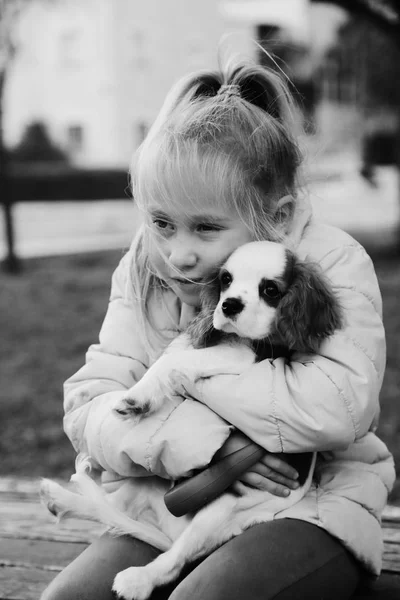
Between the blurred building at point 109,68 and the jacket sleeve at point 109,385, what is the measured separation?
40.5ft

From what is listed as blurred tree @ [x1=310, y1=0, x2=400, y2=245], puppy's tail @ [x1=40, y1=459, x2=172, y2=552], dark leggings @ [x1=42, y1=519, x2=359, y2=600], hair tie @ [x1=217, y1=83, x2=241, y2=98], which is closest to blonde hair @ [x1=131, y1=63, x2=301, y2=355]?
hair tie @ [x1=217, y1=83, x2=241, y2=98]

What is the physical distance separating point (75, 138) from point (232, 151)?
832 inches

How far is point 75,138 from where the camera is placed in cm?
2238

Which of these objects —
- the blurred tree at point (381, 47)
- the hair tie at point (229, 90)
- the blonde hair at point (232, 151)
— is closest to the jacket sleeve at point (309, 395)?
the blonde hair at point (232, 151)

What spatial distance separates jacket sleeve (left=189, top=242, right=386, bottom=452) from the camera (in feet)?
6.20

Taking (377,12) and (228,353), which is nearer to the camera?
(228,353)

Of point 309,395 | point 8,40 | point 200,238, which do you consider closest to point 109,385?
point 200,238

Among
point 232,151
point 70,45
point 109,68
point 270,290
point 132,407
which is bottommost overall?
point 109,68

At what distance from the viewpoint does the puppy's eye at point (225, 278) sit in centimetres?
191

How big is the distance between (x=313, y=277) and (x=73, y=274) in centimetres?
738

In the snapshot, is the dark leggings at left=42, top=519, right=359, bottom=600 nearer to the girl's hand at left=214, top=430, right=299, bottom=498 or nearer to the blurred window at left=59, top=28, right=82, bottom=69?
the girl's hand at left=214, top=430, right=299, bottom=498

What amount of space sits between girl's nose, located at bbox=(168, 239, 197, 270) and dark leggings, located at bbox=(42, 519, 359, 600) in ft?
2.34

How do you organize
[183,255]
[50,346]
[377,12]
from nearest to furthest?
[183,255]
[50,346]
[377,12]

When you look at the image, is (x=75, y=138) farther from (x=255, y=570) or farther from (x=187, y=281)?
(x=255, y=570)
